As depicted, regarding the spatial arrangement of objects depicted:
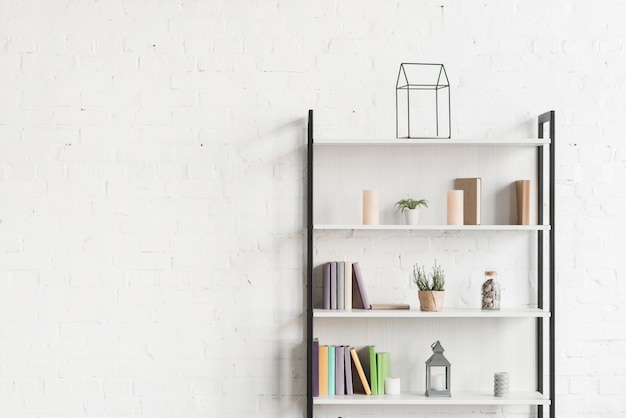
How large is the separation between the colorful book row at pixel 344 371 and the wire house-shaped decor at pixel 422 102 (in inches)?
33.6

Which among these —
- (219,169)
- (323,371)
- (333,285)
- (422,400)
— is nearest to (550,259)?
(422,400)

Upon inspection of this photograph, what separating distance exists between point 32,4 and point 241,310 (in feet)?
4.67

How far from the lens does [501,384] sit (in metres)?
2.88

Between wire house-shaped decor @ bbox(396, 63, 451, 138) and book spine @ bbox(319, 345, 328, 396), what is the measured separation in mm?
873

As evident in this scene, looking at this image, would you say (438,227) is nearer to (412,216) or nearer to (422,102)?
(412,216)

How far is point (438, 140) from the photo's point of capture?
281 cm

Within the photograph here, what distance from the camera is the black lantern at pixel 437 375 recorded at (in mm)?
2867

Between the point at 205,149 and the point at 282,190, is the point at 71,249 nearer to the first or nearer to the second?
the point at 205,149

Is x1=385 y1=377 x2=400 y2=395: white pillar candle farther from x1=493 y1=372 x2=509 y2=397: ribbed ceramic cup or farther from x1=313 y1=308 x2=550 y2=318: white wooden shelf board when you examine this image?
x1=493 y1=372 x2=509 y2=397: ribbed ceramic cup

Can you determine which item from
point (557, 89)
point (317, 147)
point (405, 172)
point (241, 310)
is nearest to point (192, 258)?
point (241, 310)

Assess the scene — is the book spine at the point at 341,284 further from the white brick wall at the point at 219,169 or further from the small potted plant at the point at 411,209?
the small potted plant at the point at 411,209

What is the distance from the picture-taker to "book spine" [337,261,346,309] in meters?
2.88

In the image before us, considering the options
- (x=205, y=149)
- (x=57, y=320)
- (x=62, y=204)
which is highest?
(x=205, y=149)

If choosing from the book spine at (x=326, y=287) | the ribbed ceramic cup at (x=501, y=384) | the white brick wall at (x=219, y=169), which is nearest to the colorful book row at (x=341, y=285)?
the book spine at (x=326, y=287)
